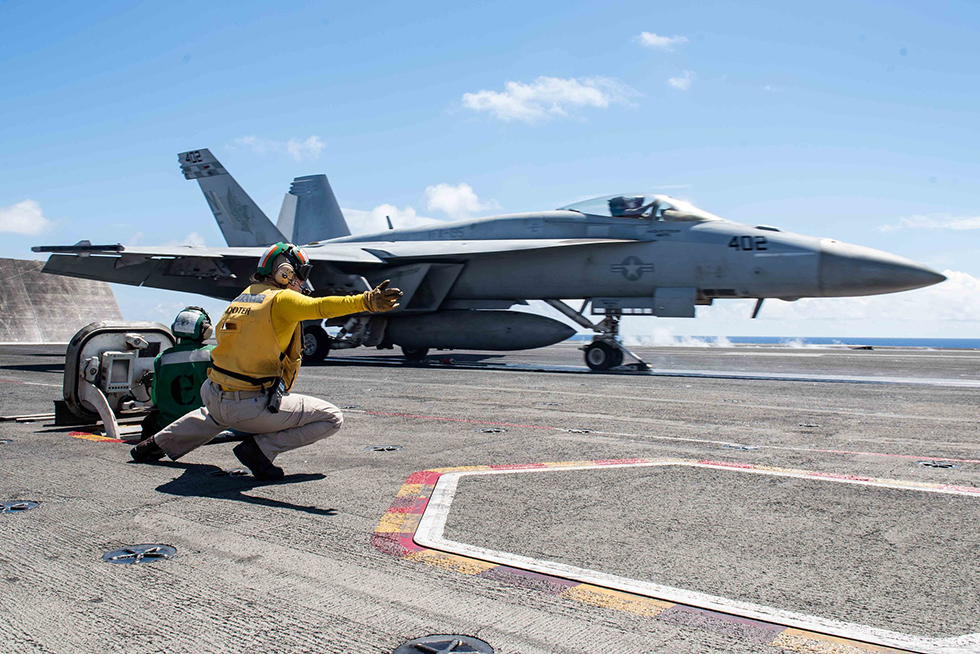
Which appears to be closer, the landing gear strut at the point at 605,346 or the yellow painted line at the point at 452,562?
the yellow painted line at the point at 452,562

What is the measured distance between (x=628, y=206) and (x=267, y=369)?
12.5 metres

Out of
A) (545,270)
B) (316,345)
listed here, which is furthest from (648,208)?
(316,345)

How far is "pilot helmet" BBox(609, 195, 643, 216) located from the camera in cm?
1588

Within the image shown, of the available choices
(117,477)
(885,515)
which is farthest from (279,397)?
(885,515)

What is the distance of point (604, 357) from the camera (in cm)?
1661

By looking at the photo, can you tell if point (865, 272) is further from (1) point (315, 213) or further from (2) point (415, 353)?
(1) point (315, 213)

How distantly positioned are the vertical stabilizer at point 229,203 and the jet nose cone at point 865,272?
16.5 meters

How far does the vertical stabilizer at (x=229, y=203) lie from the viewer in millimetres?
23469

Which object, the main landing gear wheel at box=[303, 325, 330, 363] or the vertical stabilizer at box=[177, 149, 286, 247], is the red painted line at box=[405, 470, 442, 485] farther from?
the vertical stabilizer at box=[177, 149, 286, 247]

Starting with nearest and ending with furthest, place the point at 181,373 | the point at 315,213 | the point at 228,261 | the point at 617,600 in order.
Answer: the point at 617,600, the point at 181,373, the point at 228,261, the point at 315,213

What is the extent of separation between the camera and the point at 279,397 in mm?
4738

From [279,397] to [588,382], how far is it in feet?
28.8

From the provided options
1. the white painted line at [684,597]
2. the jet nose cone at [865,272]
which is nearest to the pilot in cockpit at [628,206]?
the jet nose cone at [865,272]

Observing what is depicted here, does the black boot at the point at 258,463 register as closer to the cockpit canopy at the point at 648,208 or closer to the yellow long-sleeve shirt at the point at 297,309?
the yellow long-sleeve shirt at the point at 297,309
